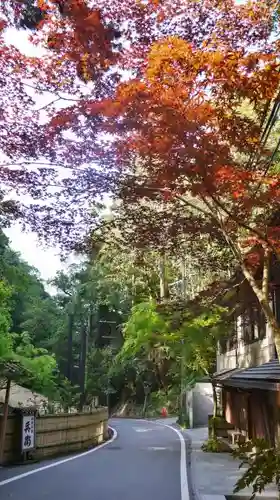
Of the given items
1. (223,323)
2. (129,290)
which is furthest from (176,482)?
(129,290)

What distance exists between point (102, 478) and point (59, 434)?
249 inches

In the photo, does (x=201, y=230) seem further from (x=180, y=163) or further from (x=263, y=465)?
(x=263, y=465)

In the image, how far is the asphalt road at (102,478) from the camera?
10.3 metres

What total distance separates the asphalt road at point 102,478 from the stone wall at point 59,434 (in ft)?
2.64

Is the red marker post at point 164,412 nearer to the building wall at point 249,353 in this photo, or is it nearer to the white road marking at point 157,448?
the building wall at point 249,353

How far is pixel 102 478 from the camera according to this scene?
1266cm

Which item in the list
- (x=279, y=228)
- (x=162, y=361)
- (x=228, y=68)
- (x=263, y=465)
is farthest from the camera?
(x=162, y=361)

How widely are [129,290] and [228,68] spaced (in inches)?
1183

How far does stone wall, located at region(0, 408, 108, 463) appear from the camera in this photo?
14734 mm

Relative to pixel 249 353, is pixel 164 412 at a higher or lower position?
lower

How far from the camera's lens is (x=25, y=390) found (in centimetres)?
2412

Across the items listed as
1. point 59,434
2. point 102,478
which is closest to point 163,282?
point 59,434

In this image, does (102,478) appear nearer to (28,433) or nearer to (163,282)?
(28,433)

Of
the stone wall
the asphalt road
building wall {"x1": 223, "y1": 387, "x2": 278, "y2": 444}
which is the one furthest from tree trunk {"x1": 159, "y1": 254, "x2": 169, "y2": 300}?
the asphalt road
